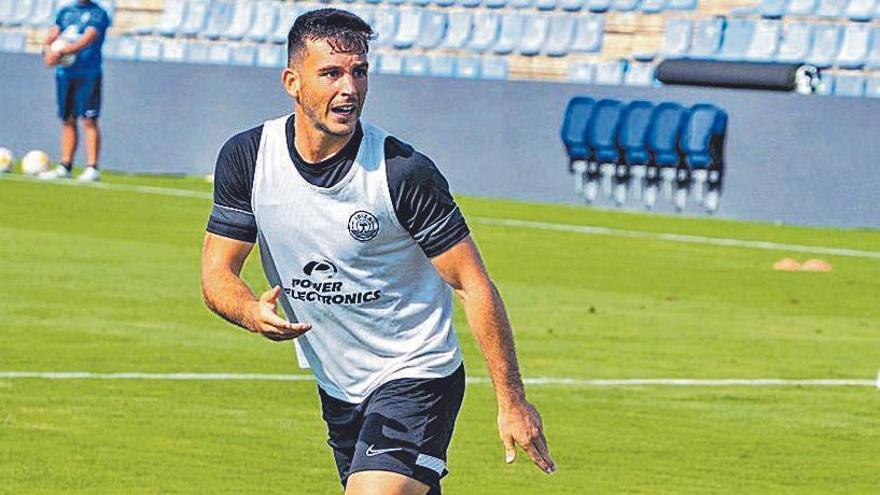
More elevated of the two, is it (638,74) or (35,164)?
(638,74)

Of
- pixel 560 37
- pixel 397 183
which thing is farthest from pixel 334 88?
pixel 560 37

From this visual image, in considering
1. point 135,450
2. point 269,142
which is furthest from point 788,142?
point 269,142

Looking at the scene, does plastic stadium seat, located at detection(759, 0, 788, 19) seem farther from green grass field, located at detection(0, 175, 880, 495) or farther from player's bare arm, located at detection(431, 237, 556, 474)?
player's bare arm, located at detection(431, 237, 556, 474)

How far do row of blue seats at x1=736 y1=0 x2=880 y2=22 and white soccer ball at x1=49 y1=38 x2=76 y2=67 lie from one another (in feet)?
30.5

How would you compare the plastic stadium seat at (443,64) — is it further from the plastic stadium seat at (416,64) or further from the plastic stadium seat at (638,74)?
the plastic stadium seat at (638,74)

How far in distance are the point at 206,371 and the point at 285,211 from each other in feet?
20.2

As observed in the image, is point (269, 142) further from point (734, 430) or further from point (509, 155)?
point (509, 155)

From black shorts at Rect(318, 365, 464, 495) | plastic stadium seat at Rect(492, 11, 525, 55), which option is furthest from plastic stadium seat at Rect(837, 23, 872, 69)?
black shorts at Rect(318, 365, 464, 495)

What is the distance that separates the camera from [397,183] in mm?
6250

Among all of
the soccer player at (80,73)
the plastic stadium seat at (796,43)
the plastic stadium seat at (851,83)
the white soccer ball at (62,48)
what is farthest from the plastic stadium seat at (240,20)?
the plastic stadium seat at (851,83)

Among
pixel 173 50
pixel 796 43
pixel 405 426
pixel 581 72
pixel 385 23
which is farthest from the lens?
pixel 173 50

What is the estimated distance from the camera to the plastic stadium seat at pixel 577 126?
1019 inches

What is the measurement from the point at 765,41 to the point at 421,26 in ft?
22.6

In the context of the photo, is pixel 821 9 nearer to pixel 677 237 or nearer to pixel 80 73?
pixel 677 237
